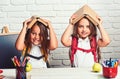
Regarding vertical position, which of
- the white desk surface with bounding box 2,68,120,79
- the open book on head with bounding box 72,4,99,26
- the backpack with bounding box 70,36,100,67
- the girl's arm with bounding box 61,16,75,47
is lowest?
the white desk surface with bounding box 2,68,120,79

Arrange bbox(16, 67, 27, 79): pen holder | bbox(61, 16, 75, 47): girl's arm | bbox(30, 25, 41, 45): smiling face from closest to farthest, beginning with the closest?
bbox(16, 67, 27, 79): pen holder
bbox(30, 25, 41, 45): smiling face
bbox(61, 16, 75, 47): girl's arm

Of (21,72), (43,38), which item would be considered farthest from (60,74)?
(43,38)

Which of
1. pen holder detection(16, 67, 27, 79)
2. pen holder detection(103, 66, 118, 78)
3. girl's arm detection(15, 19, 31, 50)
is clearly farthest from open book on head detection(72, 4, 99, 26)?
pen holder detection(16, 67, 27, 79)

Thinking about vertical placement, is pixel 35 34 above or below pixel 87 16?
below

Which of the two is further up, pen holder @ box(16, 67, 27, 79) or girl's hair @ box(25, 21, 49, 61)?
girl's hair @ box(25, 21, 49, 61)

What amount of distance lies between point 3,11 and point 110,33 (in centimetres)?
89

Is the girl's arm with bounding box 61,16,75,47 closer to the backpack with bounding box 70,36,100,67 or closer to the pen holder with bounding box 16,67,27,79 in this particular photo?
the backpack with bounding box 70,36,100,67

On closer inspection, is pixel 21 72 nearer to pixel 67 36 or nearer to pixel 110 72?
pixel 110 72

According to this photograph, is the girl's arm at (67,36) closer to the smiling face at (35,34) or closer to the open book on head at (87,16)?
the open book on head at (87,16)

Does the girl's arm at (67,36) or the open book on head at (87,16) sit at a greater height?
the open book on head at (87,16)

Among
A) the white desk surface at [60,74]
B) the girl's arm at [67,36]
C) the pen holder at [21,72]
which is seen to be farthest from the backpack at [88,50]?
the pen holder at [21,72]

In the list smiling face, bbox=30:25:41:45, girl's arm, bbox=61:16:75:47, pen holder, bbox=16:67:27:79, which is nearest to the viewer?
Answer: pen holder, bbox=16:67:27:79

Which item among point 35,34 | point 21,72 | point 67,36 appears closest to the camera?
point 21,72

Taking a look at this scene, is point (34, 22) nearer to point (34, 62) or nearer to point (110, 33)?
point (34, 62)
